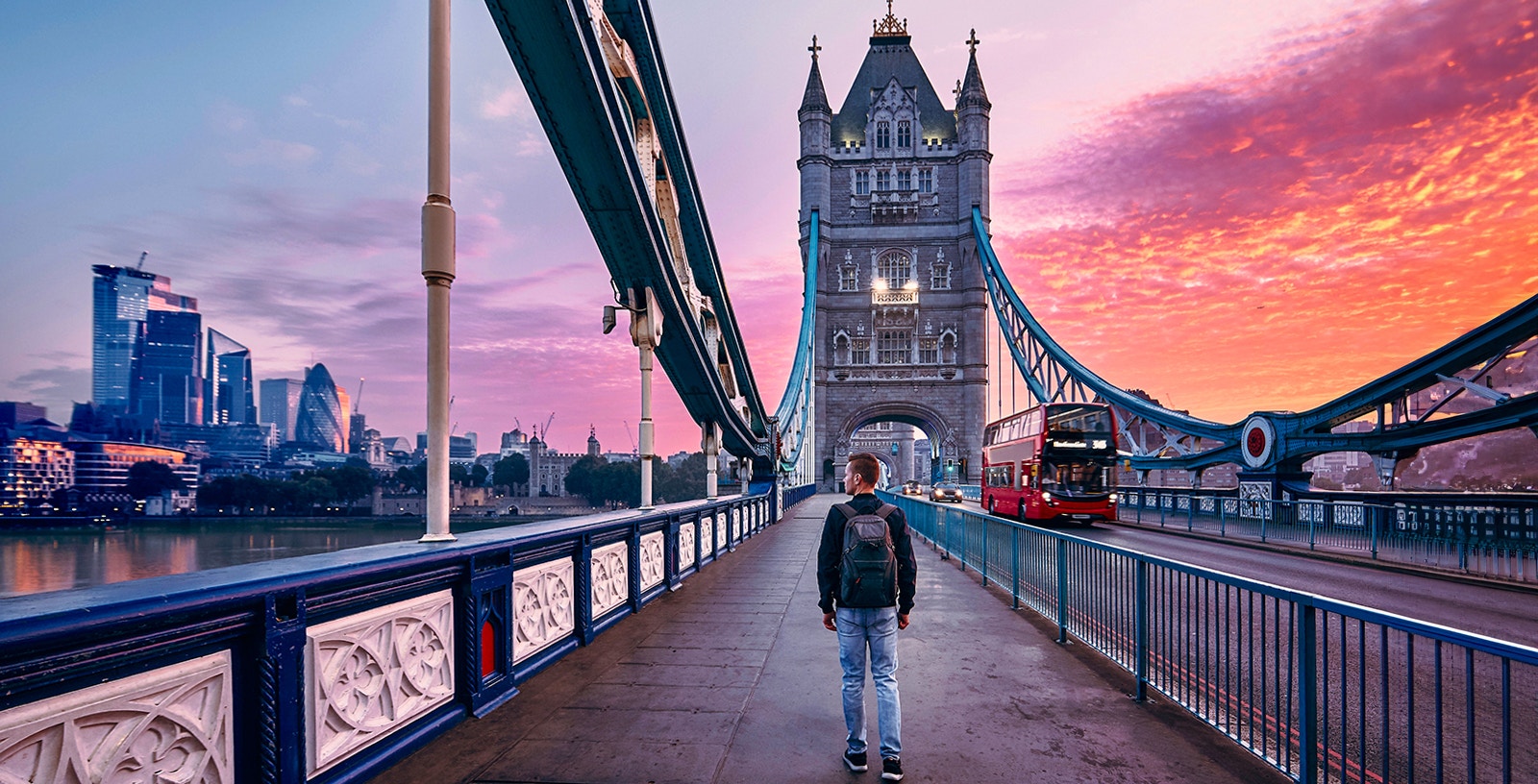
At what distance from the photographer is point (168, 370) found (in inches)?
4601

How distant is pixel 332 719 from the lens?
10.5ft

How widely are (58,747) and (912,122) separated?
61379 mm

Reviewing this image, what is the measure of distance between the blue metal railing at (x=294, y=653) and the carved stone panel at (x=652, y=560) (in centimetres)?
246

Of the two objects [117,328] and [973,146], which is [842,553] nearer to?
[973,146]

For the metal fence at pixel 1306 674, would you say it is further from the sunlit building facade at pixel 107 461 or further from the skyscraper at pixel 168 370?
the skyscraper at pixel 168 370

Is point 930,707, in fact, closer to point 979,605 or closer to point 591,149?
point 979,605

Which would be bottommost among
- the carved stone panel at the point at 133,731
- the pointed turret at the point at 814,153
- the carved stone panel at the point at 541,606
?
the carved stone panel at the point at 541,606

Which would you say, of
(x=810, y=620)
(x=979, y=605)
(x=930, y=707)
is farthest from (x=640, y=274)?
(x=930, y=707)

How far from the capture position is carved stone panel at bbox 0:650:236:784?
81.0 inches

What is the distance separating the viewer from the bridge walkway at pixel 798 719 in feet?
11.8

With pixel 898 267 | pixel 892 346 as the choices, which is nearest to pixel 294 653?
pixel 892 346

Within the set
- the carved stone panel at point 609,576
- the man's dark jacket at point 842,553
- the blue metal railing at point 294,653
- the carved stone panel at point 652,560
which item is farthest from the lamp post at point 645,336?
the man's dark jacket at point 842,553

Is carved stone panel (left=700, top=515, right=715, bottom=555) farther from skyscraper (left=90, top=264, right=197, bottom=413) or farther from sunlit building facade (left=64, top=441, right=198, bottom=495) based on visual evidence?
skyscraper (left=90, top=264, right=197, bottom=413)

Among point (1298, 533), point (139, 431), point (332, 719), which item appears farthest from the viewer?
point (139, 431)
